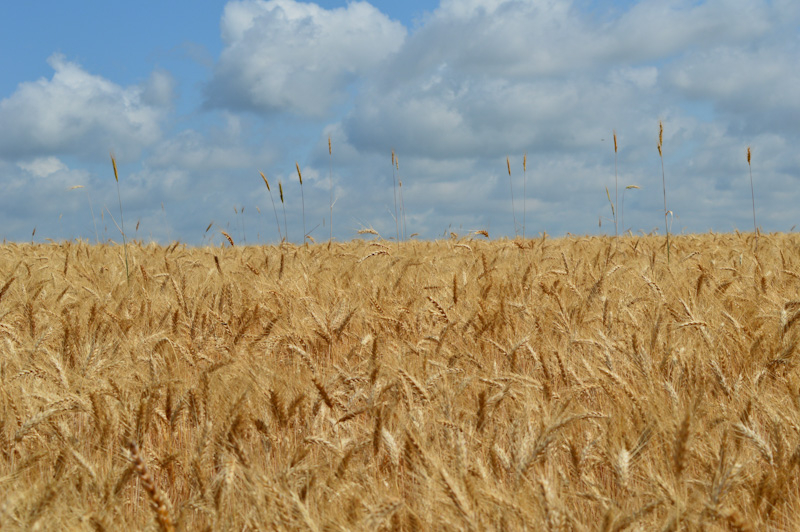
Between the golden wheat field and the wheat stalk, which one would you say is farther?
the golden wheat field

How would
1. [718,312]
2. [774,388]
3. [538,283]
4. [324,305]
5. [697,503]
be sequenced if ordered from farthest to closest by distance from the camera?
[538,283]
[324,305]
[718,312]
[774,388]
[697,503]

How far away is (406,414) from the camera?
196 centimetres

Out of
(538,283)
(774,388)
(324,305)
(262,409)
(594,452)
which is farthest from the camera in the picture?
(538,283)

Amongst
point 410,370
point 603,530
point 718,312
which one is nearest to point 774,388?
point 718,312

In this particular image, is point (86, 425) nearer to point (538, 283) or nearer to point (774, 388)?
point (774, 388)

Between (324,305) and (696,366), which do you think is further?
(324,305)

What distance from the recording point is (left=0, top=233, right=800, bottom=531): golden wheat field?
1.29 meters

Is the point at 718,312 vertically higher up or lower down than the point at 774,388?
higher up

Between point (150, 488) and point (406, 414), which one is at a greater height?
point (150, 488)

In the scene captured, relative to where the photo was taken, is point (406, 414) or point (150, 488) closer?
point (150, 488)

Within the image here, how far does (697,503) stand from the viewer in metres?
1.27

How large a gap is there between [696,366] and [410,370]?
39.7 inches

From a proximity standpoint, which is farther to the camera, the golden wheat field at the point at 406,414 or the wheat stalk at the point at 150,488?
the golden wheat field at the point at 406,414

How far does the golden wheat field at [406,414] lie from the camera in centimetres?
129
